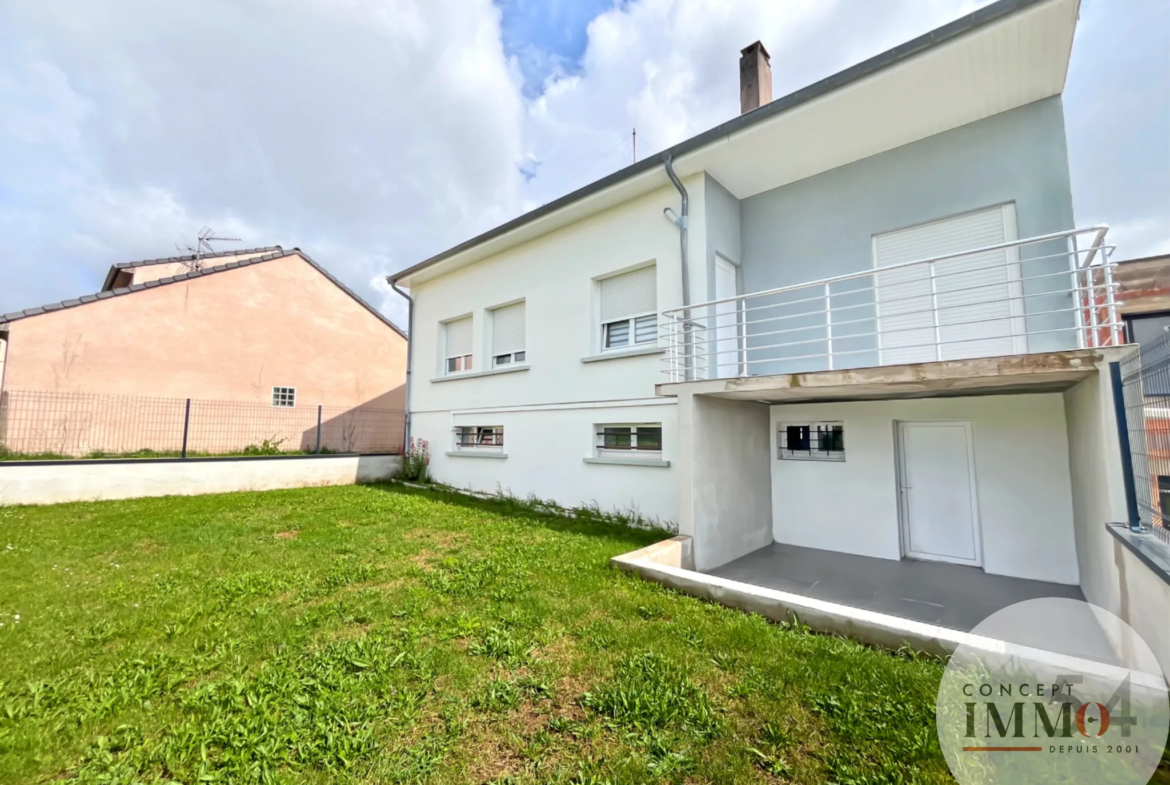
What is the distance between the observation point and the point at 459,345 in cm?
1208

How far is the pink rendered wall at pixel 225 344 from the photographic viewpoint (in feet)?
41.0

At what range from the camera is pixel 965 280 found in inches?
245

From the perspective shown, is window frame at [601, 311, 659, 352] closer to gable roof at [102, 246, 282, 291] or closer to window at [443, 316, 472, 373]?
window at [443, 316, 472, 373]

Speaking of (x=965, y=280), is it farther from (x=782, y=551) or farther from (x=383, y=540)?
(x=383, y=540)

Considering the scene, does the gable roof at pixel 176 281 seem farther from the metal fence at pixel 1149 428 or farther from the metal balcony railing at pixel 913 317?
the metal fence at pixel 1149 428

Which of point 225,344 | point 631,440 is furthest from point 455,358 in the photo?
point 225,344

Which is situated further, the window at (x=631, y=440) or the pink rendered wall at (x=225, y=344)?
the pink rendered wall at (x=225, y=344)

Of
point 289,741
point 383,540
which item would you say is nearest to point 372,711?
point 289,741

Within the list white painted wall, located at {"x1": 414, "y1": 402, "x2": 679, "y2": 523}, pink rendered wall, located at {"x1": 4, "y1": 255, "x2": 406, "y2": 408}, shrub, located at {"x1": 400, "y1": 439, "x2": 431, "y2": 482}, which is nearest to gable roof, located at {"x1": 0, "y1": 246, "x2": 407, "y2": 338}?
pink rendered wall, located at {"x1": 4, "y1": 255, "x2": 406, "y2": 408}

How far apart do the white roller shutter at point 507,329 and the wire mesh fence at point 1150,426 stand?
8.98m

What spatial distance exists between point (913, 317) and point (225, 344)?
1891cm

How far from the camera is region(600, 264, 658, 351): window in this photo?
8.12 meters

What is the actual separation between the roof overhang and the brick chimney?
1.85 metres

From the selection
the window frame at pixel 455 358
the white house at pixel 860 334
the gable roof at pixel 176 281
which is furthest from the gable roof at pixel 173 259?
the white house at pixel 860 334
